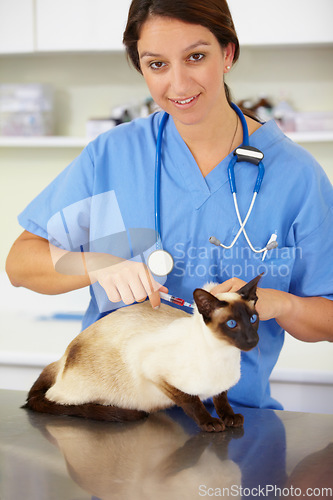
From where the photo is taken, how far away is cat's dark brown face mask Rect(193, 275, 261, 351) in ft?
2.80

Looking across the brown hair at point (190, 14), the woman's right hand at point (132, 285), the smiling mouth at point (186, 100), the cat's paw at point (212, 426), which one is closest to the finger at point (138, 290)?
the woman's right hand at point (132, 285)

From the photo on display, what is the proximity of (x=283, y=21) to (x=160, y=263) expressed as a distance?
1.70 meters

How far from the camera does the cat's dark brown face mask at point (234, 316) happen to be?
854mm

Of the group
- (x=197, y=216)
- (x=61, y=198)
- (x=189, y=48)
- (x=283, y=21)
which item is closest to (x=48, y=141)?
(x=283, y=21)

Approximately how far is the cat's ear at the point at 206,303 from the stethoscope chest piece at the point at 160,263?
195 millimetres

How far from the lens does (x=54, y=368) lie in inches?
42.4

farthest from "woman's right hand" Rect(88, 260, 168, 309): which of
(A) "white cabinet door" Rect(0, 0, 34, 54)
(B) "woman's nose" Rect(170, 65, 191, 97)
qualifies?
(A) "white cabinet door" Rect(0, 0, 34, 54)

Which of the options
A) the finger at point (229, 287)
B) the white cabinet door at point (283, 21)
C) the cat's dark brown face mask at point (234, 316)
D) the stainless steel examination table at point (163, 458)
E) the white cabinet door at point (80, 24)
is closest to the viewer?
the stainless steel examination table at point (163, 458)

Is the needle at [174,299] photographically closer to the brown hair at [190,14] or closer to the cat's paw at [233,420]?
the cat's paw at [233,420]

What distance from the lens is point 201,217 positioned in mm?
1148

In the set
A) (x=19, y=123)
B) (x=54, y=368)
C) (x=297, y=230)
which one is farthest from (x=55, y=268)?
(x=19, y=123)

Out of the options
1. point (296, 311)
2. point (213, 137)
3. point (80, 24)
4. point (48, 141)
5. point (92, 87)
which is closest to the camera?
point (296, 311)

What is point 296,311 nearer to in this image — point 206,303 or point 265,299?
point 265,299

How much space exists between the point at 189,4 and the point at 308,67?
1.82 m
